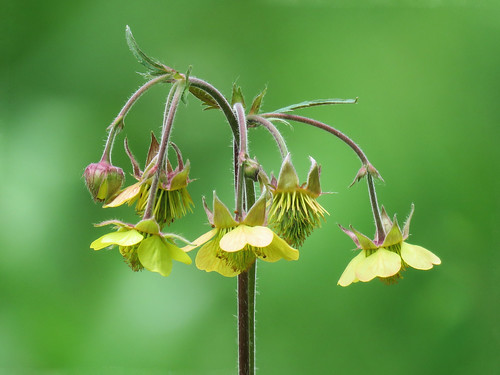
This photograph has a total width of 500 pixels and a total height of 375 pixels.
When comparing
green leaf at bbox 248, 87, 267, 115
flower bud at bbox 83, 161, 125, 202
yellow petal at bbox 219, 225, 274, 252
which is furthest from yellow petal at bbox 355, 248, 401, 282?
flower bud at bbox 83, 161, 125, 202

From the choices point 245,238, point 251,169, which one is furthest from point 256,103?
point 245,238

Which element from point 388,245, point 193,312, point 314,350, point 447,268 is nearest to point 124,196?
point 388,245

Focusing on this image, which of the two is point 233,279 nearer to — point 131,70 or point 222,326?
point 222,326

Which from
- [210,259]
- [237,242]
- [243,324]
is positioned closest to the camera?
[237,242]

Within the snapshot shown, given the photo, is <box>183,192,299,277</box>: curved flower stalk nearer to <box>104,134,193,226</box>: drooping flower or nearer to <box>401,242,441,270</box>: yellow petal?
<box>104,134,193,226</box>: drooping flower

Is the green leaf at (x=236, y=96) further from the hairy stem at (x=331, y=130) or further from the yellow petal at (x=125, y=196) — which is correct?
the yellow petal at (x=125, y=196)

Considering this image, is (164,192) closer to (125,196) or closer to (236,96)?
(125,196)

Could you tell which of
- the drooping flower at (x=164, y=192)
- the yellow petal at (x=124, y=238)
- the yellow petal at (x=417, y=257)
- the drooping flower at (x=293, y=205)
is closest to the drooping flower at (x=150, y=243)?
the yellow petal at (x=124, y=238)
